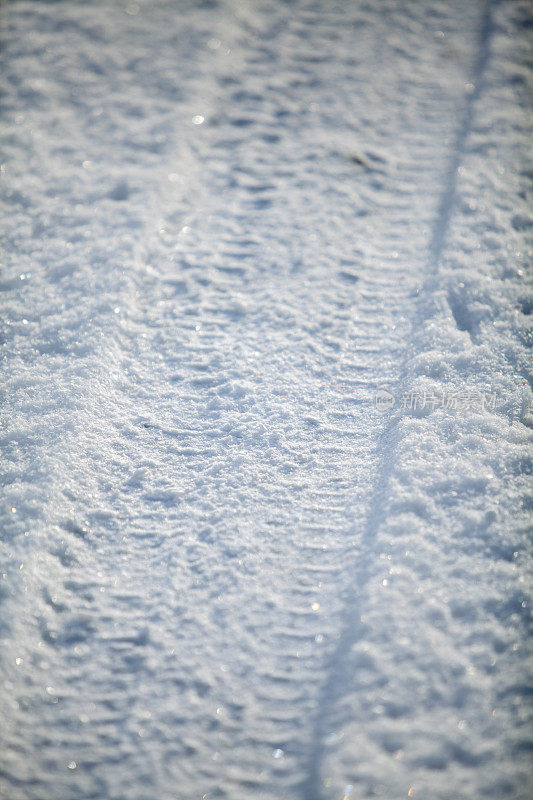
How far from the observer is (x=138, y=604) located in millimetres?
961

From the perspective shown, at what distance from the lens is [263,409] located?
119cm

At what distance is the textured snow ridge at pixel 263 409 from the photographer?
850mm

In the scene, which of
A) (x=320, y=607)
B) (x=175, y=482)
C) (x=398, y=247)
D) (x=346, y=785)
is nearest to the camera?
(x=346, y=785)

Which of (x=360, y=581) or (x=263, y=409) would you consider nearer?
(x=360, y=581)

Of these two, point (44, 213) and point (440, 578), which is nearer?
point (440, 578)

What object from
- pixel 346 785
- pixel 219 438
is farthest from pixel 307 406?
pixel 346 785

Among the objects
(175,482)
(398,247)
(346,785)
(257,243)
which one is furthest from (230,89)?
(346,785)

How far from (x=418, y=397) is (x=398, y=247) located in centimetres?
44

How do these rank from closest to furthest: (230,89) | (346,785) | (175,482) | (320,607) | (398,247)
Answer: (346,785)
(320,607)
(175,482)
(398,247)
(230,89)

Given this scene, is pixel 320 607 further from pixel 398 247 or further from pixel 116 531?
pixel 398 247

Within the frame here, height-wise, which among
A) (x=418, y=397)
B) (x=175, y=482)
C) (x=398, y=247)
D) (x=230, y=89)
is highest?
(x=230, y=89)

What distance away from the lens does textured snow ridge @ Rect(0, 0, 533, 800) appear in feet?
2.79

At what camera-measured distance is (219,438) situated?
3.77ft

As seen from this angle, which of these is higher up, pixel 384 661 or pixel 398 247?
pixel 398 247
